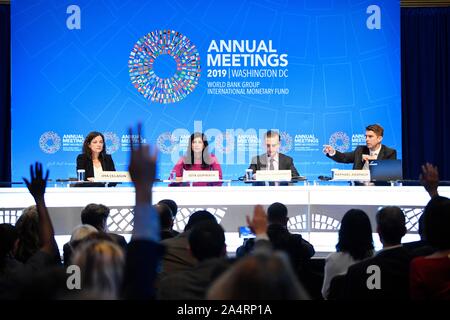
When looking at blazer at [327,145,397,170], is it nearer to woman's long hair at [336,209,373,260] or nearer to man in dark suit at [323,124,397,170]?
man in dark suit at [323,124,397,170]

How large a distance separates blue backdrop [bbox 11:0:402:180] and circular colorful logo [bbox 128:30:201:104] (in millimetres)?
20

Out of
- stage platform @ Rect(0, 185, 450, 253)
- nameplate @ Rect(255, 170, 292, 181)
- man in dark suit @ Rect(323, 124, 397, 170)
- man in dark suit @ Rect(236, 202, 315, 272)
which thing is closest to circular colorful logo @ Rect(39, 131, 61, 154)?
stage platform @ Rect(0, 185, 450, 253)

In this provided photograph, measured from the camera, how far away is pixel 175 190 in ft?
17.8

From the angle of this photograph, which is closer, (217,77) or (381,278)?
(381,278)

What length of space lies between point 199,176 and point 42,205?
3370 millimetres

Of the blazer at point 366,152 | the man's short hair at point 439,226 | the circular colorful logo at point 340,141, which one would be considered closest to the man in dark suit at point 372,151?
the blazer at point 366,152

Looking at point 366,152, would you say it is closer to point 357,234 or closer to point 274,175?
point 274,175

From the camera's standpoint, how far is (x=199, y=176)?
577cm

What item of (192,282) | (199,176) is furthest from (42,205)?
(199,176)

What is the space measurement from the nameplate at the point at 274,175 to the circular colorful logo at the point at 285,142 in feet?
7.06

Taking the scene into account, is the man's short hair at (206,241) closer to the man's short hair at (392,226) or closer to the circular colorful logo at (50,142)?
the man's short hair at (392,226)
